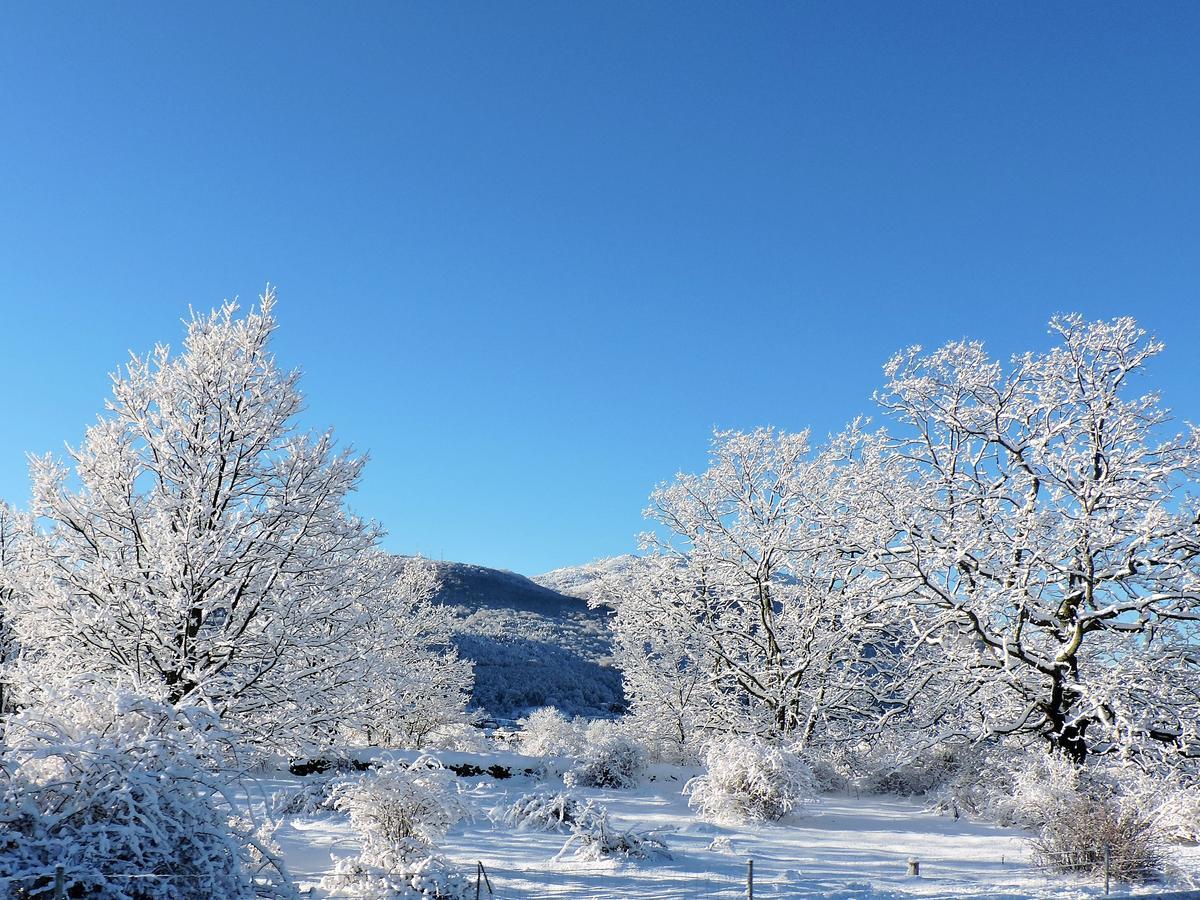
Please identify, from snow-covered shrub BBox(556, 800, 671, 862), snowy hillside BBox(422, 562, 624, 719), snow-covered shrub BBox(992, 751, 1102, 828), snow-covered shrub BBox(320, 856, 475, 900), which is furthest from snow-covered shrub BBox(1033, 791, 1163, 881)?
snowy hillside BBox(422, 562, 624, 719)

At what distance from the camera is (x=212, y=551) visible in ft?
37.1

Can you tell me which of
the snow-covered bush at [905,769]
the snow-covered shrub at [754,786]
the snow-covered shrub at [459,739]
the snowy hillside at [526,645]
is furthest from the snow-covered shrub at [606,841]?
the snowy hillside at [526,645]

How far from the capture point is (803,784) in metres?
14.5

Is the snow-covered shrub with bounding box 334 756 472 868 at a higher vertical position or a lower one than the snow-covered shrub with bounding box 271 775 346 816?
higher

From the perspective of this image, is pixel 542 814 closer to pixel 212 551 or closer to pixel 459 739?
pixel 212 551

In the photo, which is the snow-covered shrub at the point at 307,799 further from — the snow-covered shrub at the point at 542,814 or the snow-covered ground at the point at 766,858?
the snow-covered shrub at the point at 542,814

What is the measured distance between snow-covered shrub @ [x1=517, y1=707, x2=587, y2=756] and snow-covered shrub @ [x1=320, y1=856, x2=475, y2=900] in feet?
57.9

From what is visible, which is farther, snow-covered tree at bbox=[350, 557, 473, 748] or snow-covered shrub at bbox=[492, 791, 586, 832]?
snow-covered tree at bbox=[350, 557, 473, 748]

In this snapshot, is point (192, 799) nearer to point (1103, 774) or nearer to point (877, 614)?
point (1103, 774)

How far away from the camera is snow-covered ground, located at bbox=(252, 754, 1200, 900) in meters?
9.31

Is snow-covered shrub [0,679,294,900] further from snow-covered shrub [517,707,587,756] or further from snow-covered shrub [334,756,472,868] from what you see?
snow-covered shrub [517,707,587,756]

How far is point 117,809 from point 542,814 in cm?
915

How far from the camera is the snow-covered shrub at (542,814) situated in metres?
13.4

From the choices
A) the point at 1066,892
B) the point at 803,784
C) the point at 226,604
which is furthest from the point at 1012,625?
the point at 226,604
